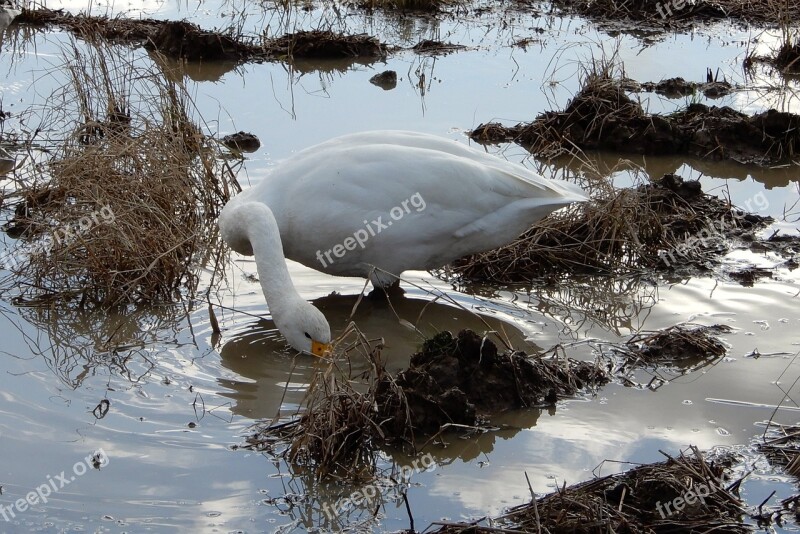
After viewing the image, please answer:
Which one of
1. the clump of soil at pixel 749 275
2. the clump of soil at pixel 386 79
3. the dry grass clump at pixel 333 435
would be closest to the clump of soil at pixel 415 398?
the dry grass clump at pixel 333 435

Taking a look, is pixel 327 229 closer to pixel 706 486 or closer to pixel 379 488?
pixel 379 488

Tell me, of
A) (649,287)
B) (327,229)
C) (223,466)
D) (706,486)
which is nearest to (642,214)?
(649,287)

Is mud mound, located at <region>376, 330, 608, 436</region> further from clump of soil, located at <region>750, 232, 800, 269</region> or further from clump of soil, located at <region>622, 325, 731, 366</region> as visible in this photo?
clump of soil, located at <region>750, 232, 800, 269</region>

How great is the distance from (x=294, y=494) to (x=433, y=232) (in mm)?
2415

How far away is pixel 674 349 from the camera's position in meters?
6.34

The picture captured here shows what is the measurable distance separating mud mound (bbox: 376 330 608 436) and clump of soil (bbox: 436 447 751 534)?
761mm

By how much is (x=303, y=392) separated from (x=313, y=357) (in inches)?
15.9

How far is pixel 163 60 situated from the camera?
853cm

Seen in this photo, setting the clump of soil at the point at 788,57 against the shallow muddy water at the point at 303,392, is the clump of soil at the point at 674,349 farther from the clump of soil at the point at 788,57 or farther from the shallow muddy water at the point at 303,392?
the clump of soil at the point at 788,57

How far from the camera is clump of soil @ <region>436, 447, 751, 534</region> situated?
14.6 feet

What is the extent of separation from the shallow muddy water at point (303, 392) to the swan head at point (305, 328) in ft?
→ 0.41

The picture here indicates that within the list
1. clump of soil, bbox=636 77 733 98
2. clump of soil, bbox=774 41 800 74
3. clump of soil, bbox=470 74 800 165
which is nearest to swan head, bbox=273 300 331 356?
clump of soil, bbox=470 74 800 165

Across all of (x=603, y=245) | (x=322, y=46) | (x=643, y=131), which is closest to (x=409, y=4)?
(x=322, y=46)

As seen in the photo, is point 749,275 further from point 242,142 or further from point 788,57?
point 788,57
